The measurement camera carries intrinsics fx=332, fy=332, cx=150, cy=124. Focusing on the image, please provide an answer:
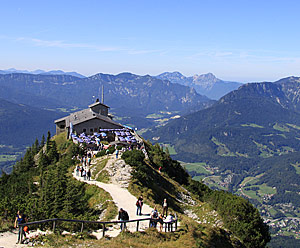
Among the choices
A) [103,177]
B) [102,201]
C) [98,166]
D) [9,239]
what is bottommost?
[102,201]

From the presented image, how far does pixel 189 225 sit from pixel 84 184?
16.7 meters

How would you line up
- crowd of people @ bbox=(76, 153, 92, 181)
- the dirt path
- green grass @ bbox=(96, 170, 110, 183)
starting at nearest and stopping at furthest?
1. the dirt path
2. green grass @ bbox=(96, 170, 110, 183)
3. crowd of people @ bbox=(76, 153, 92, 181)

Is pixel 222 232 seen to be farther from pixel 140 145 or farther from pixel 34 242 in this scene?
pixel 140 145

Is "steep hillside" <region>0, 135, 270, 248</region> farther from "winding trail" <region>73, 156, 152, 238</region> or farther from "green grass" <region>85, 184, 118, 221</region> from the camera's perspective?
"winding trail" <region>73, 156, 152, 238</region>

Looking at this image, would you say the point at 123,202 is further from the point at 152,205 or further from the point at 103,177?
the point at 103,177

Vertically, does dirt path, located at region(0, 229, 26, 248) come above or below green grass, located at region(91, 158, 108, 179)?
above

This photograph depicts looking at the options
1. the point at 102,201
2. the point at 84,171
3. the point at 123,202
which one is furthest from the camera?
the point at 84,171

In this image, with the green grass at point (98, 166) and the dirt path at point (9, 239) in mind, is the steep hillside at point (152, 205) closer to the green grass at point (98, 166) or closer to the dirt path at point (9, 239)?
the green grass at point (98, 166)

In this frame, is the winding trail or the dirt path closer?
the dirt path

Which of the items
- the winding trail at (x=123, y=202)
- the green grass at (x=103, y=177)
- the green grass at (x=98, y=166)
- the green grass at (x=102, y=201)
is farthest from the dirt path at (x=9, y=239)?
the green grass at (x=98, y=166)

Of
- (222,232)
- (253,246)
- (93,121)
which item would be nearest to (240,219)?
(253,246)

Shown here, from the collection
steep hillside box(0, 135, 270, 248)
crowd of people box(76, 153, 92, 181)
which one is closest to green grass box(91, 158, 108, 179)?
crowd of people box(76, 153, 92, 181)

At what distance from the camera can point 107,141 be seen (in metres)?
70.5

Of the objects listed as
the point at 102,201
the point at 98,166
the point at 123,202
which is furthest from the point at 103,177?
the point at 123,202
